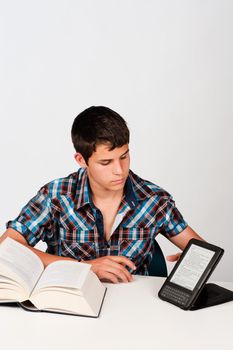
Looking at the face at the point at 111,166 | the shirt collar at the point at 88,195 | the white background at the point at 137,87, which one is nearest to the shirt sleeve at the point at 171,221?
the shirt collar at the point at 88,195

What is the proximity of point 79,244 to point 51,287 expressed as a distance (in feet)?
1.92

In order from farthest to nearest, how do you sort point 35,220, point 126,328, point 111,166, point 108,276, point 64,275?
point 35,220
point 111,166
point 108,276
point 64,275
point 126,328

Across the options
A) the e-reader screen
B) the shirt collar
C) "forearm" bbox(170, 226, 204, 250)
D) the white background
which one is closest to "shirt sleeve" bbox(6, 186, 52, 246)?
the shirt collar

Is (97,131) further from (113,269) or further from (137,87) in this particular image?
(137,87)

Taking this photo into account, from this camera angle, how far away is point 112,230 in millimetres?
2377

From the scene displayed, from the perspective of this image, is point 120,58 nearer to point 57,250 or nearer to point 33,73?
point 33,73

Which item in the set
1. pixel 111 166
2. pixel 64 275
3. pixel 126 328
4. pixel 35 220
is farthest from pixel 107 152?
pixel 126 328

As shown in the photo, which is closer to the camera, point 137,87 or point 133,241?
point 133,241

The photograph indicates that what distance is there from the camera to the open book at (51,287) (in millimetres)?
1799

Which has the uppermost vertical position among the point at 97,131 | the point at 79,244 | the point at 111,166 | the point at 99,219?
the point at 97,131

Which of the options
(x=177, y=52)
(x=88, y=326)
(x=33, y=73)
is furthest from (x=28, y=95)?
(x=88, y=326)

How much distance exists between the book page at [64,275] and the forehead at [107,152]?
1.26 ft

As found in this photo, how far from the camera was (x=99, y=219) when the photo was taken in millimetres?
2367

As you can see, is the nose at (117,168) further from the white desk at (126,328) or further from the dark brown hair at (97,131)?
the white desk at (126,328)
